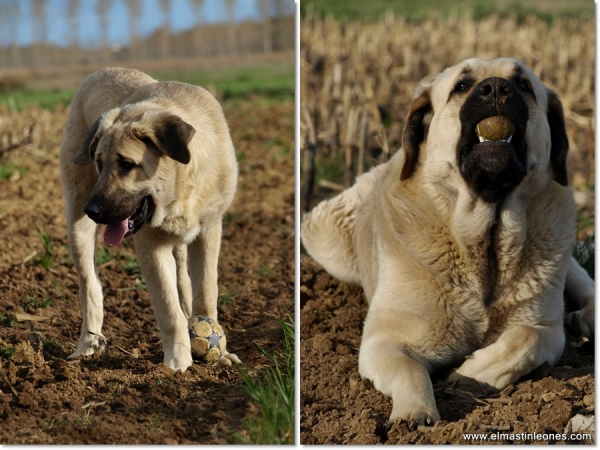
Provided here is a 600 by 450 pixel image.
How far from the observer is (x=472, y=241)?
9.81 ft

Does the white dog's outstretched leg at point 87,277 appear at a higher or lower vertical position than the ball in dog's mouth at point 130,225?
lower

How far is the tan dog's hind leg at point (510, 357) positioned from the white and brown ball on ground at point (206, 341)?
1003 mm

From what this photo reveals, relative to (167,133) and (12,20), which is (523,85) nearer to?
(167,133)

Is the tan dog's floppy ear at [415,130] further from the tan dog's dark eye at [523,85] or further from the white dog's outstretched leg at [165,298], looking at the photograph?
the white dog's outstretched leg at [165,298]

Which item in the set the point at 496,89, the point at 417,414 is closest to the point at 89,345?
the point at 417,414

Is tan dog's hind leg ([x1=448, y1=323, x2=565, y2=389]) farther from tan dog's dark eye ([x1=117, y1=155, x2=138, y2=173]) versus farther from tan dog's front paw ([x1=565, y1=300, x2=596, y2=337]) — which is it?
tan dog's dark eye ([x1=117, y1=155, x2=138, y2=173])

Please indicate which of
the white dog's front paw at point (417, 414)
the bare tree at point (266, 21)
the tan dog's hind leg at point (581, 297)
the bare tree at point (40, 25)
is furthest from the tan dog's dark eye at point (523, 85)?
the bare tree at point (40, 25)

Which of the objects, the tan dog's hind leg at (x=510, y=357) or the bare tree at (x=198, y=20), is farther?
the bare tree at (x=198, y=20)

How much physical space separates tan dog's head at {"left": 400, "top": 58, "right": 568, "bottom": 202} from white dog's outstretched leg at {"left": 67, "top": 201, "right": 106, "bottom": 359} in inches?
60.2

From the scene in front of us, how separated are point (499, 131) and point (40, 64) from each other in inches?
114

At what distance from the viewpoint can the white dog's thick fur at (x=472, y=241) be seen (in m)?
2.88

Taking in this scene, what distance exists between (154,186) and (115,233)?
0.26 metres

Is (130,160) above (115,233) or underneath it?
above

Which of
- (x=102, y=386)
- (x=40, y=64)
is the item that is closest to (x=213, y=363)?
(x=102, y=386)
